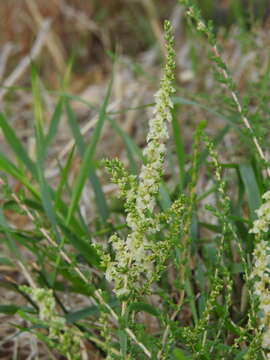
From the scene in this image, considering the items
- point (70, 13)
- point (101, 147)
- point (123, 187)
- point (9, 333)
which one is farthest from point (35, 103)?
point (70, 13)

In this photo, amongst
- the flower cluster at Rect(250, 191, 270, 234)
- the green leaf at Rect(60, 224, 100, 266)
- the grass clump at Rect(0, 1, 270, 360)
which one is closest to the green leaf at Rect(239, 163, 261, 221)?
the grass clump at Rect(0, 1, 270, 360)

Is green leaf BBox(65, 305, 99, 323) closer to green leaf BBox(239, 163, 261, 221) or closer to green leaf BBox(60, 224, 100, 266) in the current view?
green leaf BBox(60, 224, 100, 266)

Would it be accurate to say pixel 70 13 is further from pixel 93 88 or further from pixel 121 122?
pixel 121 122

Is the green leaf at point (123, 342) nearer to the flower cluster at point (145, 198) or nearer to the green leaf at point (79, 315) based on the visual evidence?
the flower cluster at point (145, 198)

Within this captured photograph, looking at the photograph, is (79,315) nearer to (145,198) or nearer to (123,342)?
(123,342)

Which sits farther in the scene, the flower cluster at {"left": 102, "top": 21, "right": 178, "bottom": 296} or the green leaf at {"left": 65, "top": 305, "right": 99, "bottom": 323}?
the green leaf at {"left": 65, "top": 305, "right": 99, "bottom": 323}

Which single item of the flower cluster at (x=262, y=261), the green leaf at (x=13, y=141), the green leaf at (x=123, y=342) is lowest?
the green leaf at (x=123, y=342)

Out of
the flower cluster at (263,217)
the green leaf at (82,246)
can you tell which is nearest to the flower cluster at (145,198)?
the flower cluster at (263,217)
